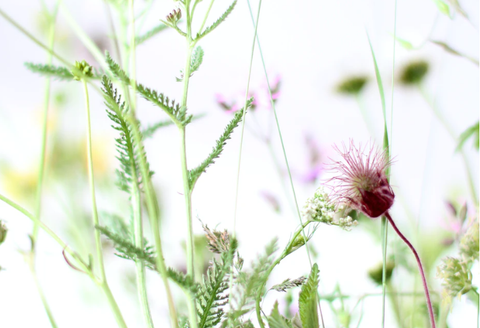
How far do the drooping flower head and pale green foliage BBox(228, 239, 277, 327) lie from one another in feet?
0.19

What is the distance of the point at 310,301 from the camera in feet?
0.52

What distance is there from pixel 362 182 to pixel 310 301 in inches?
2.5

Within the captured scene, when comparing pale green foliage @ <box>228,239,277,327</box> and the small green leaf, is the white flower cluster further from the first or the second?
the small green leaf

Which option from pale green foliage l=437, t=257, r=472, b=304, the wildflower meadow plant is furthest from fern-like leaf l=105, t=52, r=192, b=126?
pale green foliage l=437, t=257, r=472, b=304

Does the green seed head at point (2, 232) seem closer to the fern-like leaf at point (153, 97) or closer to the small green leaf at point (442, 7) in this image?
the fern-like leaf at point (153, 97)

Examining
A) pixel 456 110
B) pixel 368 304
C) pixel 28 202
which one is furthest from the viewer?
pixel 456 110

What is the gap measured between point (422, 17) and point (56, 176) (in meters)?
0.44

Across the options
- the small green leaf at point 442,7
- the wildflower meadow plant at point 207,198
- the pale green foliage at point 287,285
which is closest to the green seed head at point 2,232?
the wildflower meadow plant at point 207,198

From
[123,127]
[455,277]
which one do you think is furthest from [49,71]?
[455,277]

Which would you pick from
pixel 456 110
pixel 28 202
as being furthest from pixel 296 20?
pixel 28 202

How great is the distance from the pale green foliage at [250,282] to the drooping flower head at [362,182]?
6 centimetres

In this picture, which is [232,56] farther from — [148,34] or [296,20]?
[148,34]

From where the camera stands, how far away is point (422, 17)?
47 centimetres

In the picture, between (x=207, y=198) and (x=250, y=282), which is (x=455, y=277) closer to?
(x=250, y=282)
